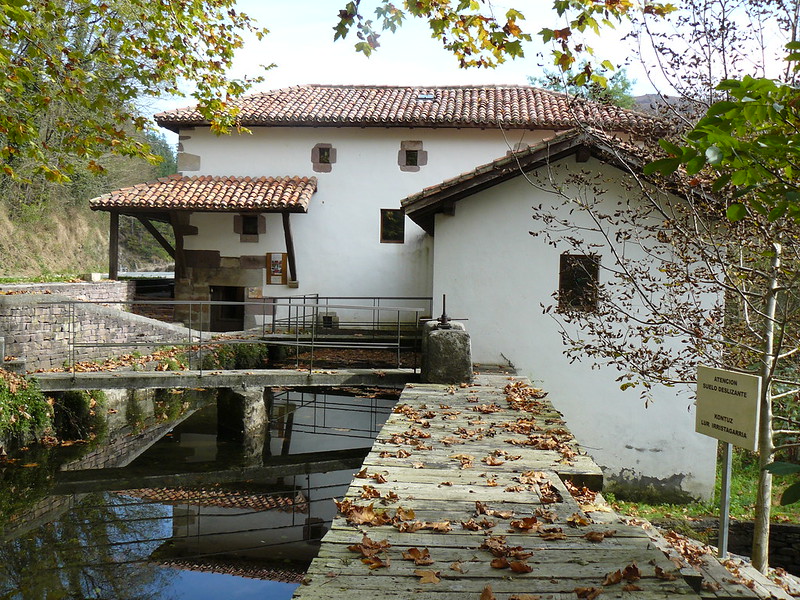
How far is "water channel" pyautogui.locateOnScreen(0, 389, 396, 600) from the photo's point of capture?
626cm

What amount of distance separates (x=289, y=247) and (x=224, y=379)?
8.29 meters

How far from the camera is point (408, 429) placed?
592 centimetres

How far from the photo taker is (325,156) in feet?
58.7

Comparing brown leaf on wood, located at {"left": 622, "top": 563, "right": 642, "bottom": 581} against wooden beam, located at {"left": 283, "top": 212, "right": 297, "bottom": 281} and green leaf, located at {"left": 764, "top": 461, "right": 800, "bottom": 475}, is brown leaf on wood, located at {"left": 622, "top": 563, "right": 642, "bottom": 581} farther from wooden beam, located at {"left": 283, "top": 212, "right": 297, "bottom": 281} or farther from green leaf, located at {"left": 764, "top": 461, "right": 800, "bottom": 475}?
wooden beam, located at {"left": 283, "top": 212, "right": 297, "bottom": 281}

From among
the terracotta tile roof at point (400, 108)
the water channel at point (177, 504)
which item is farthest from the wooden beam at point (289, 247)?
the water channel at point (177, 504)

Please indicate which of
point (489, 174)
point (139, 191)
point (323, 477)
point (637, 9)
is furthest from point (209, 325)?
point (637, 9)

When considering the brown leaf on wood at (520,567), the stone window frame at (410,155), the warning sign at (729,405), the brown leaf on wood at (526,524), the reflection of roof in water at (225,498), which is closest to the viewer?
the brown leaf on wood at (520,567)

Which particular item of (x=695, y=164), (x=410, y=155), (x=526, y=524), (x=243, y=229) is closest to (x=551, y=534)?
(x=526, y=524)

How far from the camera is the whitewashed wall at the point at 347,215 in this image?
17.7m

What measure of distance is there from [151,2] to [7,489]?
636cm

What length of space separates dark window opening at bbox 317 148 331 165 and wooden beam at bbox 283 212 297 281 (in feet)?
6.74

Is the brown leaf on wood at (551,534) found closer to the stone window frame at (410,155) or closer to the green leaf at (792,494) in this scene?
the green leaf at (792,494)

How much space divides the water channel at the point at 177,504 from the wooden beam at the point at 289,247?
18.7 feet

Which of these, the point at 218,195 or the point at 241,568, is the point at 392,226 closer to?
the point at 218,195
